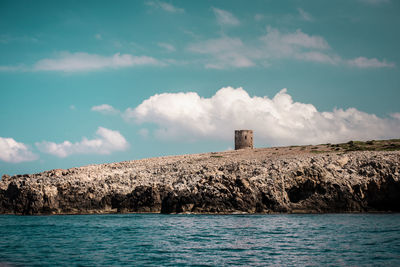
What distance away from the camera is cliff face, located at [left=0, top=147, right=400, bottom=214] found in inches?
2146

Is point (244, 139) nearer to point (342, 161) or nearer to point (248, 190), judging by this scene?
point (342, 161)

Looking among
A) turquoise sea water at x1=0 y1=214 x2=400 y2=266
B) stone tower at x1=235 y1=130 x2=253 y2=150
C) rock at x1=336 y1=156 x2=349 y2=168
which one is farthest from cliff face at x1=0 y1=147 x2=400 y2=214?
stone tower at x1=235 y1=130 x2=253 y2=150

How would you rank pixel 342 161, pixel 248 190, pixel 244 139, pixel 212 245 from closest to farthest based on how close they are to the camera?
pixel 212 245 → pixel 248 190 → pixel 342 161 → pixel 244 139

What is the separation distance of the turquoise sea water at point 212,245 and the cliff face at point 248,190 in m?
17.9

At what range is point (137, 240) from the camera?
29.2 metres

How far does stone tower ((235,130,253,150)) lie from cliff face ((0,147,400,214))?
37926 mm

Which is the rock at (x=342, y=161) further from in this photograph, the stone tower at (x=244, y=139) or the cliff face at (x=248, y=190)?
the stone tower at (x=244, y=139)

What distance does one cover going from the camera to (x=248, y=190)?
5503 centimetres

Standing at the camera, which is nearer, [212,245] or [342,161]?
[212,245]

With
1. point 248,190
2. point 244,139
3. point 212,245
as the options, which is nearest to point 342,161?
point 248,190

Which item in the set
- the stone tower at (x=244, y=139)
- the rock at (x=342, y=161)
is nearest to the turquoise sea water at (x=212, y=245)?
the rock at (x=342, y=161)

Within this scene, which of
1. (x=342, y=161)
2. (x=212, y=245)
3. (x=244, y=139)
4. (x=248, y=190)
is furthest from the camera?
(x=244, y=139)

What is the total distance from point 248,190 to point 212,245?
29.4m

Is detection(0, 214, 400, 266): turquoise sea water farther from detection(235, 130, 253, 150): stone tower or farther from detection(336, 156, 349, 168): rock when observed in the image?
detection(235, 130, 253, 150): stone tower
